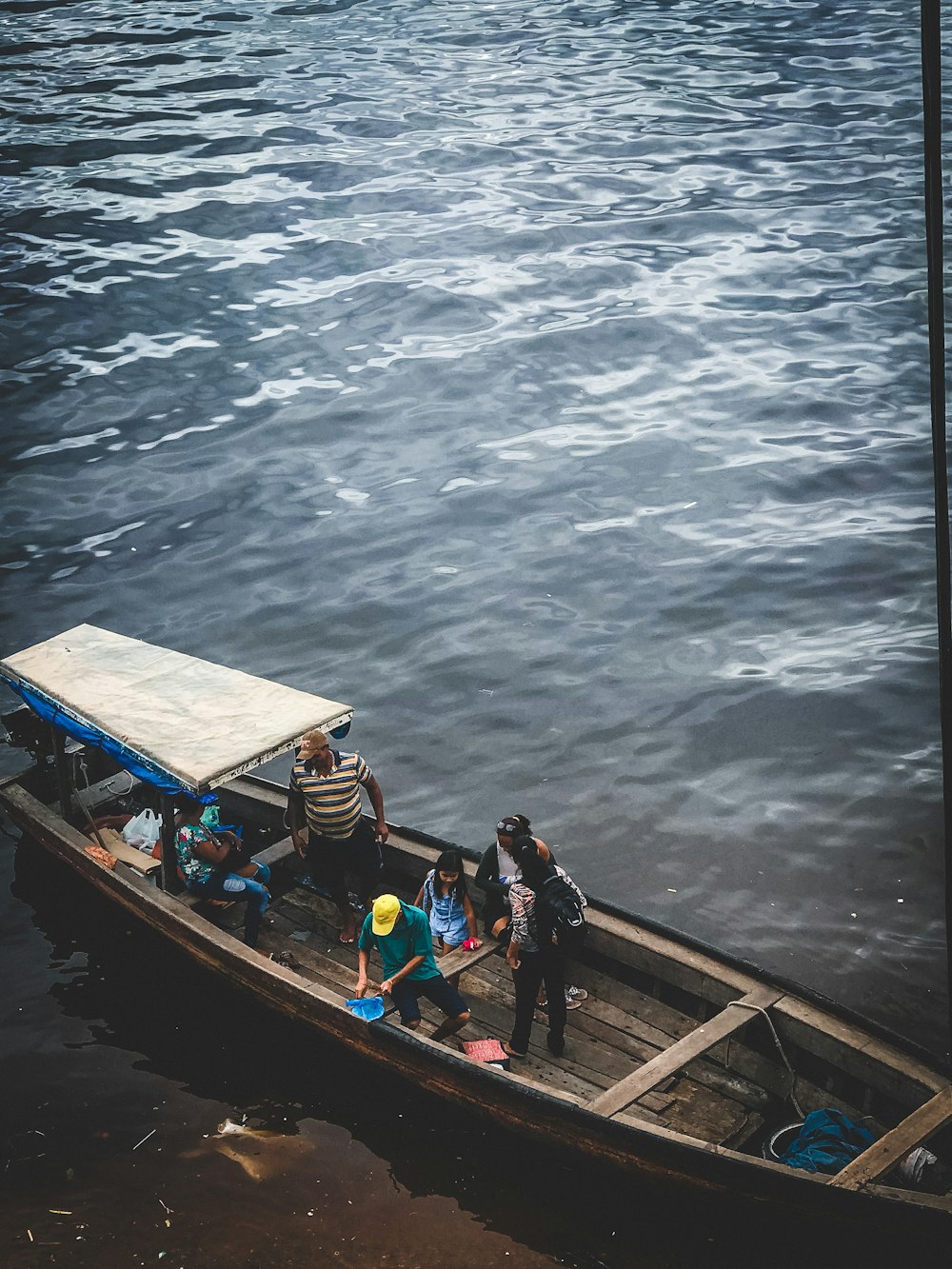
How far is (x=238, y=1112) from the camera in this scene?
971 cm

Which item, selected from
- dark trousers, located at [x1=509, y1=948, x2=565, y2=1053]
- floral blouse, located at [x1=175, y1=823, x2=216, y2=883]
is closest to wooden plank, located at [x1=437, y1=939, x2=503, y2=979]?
dark trousers, located at [x1=509, y1=948, x2=565, y2=1053]

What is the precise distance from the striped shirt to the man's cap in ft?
5.15

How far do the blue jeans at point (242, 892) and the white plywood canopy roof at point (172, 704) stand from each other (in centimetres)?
116

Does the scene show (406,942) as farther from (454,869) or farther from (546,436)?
(546,436)

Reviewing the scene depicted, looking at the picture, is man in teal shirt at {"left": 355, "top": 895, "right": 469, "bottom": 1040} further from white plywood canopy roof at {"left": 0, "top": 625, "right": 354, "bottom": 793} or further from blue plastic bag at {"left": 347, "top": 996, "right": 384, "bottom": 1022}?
white plywood canopy roof at {"left": 0, "top": 625, "right": 354, "bottom": 793}

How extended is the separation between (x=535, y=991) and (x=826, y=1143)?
2130mm

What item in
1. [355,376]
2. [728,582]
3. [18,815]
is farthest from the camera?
[355,376]

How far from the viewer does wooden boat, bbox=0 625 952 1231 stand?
Answer: 7.93m

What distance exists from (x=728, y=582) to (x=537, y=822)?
5416mm

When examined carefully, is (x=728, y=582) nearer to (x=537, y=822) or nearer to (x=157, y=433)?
(x=537, y=822)

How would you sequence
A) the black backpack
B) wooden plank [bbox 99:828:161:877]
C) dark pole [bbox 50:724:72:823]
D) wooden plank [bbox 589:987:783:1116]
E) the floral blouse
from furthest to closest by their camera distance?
dark pole [bbox 50:724:72:823]
wooden plank [bbox 99:828:161:877]
the floral blouse
the black backpack
wooden plank [bbox 589:987:783:1116]

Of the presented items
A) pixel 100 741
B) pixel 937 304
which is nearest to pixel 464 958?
pixel 100 741

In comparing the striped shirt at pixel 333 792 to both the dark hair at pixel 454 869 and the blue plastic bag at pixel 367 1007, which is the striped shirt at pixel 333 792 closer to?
the dark hair at pixel 454 869

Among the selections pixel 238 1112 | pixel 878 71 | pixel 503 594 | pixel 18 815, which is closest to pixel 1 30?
pixel 878 71
